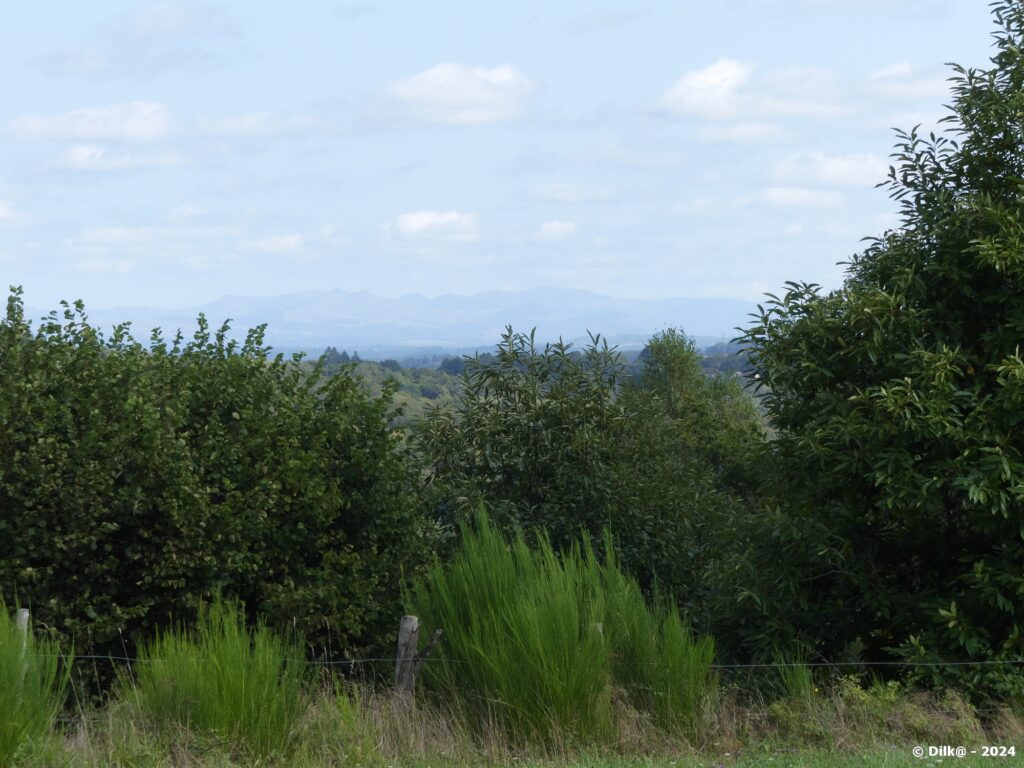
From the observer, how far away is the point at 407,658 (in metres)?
8.10

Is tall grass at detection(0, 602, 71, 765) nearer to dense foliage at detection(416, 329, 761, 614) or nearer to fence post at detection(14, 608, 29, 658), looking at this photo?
fence post at detection(14, 608, 29, 658)

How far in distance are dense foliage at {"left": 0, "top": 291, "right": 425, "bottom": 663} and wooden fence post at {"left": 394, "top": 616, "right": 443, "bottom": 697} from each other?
2.52 meters

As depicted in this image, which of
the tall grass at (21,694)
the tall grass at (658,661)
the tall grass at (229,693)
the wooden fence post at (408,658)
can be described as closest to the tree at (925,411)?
the tall grass at (658,661)

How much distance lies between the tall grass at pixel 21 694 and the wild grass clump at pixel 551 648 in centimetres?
266

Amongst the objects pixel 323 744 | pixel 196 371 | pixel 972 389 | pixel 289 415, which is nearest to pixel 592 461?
pixel 289 415

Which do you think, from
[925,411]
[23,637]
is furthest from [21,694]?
[925,411]

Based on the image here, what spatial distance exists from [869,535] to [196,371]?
6933 millimetres

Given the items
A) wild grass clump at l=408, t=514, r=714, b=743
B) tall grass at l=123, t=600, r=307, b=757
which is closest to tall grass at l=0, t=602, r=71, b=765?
tall grass at l=123, t=600, r=307, b=757

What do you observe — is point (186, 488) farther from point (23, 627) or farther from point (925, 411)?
point (925, 411)

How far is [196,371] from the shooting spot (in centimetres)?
1162

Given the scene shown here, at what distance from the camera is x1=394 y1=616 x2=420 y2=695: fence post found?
809 centimetres

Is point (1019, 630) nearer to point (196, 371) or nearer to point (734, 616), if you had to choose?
point (734, 616)

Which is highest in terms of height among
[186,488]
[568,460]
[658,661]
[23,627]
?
[186,488]

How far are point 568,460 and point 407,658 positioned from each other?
244 inches
